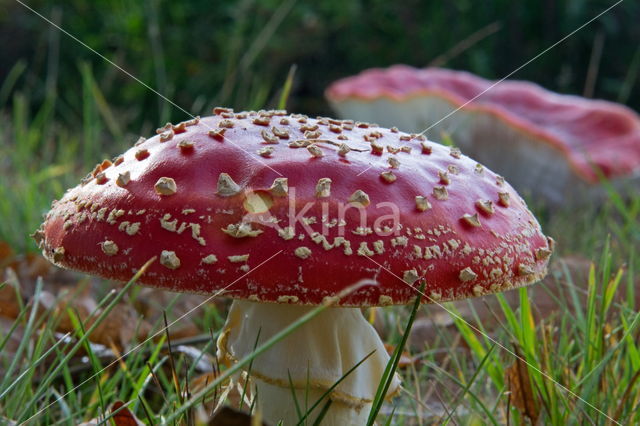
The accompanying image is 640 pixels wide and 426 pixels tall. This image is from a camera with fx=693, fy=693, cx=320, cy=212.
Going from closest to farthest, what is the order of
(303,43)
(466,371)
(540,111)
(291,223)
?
1. (291,223)
2. (466,371)
3. (540,111)
4. (303,43)

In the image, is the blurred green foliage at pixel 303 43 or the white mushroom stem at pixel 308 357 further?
the blurred green foliage at pixel 303 43

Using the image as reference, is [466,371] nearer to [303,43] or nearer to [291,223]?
[291,223]

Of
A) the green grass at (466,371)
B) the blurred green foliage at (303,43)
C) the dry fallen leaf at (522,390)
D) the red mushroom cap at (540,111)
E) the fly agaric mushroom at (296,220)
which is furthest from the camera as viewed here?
the blurred green foliage at (303,43)

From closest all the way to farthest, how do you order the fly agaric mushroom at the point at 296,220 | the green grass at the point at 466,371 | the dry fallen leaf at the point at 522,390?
1. the fly agaric mushroom at the point at 296,220
2. the green grass at the point at 466,371
3. the dry fallen leaf at the point at 522,390

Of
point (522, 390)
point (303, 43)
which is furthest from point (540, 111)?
point (522, 390)

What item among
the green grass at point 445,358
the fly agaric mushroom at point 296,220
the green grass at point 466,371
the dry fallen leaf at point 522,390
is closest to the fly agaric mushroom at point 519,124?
the green grass at point 445,358

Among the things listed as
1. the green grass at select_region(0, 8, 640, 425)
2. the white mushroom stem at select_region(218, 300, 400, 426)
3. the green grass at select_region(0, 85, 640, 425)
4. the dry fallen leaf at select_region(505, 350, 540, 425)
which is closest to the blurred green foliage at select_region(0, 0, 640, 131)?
the green grass at select_region(0, 8, 640, 425)

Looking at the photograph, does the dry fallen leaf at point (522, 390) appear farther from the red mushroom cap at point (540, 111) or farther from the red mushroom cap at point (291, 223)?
the red mushroom cap at point (540, 111)
